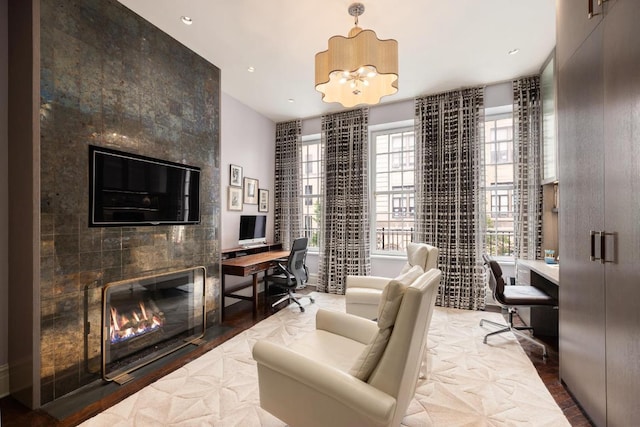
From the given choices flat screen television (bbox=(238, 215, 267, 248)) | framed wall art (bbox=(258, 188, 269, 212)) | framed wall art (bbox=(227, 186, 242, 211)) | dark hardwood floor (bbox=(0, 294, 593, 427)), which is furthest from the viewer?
framed wall art (bbox=(258, 188, 269, 212))

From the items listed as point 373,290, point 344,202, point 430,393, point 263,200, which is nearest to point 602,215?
point 430,393

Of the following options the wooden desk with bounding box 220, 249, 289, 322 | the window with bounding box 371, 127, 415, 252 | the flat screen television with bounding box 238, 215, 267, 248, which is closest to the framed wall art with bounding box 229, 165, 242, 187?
the flat screen television with bounding box 238, 215, 267, 248

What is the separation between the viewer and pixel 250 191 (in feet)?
15.1

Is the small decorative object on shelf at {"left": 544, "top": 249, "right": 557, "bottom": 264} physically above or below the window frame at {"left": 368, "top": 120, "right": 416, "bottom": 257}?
below

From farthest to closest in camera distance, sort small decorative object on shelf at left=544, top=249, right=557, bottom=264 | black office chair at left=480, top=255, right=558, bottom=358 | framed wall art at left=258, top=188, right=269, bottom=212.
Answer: framed wall art at left=258, top=188, right=269, bottom=212
small decorative object on shelf at left=544, top=249, right=557, bottom=264
black office chair at left=480, top=255, right=558, bottom=358

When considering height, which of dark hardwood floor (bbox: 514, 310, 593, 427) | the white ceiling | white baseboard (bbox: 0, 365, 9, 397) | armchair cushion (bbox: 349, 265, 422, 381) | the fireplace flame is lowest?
dark hardwood floor (bbox: 514, 310, 593, 427)

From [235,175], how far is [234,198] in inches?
14.0

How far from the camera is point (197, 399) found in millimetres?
1981

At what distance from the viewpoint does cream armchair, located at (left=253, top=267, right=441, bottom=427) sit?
1174 mm

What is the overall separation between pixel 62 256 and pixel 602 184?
3526 mm

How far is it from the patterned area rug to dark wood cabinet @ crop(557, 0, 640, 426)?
0.38 meters

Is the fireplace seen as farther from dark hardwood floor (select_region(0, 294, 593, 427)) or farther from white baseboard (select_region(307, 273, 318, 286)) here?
white baseboard (select_region(307, 273, 318, 286))

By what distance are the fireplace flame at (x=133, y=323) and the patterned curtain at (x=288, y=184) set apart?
270 cm

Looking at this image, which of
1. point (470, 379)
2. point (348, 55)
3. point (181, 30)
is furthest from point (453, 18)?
point (470, 379)
